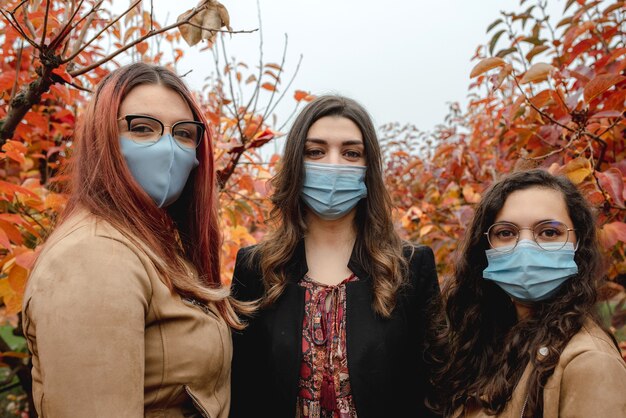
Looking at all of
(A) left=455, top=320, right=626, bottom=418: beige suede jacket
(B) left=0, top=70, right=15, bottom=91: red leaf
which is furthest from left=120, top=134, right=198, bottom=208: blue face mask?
(A) left=455, top=320, right=626, bottom=418: beige suede jacket

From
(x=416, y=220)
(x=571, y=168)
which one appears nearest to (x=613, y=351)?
(x=571, y=168)

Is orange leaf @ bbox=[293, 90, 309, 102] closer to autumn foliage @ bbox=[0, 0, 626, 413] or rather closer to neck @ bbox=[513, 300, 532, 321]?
autumn foliage @ bbox=[0, 0, 626, 413]

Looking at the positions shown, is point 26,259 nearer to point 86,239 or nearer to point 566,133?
point 86,239

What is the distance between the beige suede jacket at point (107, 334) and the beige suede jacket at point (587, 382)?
101 cm

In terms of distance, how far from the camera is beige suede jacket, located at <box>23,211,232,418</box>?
130cm

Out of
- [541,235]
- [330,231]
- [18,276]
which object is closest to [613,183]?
[541,235]

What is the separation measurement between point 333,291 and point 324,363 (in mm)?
286

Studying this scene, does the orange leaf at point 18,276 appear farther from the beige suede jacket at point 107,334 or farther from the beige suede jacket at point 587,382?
the beige suede jacket at point 587,382

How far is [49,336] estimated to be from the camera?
1.29m

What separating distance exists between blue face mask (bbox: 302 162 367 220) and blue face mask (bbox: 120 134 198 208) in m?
0.66

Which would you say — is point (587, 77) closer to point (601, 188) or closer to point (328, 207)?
point (601, 188)

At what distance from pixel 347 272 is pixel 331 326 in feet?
0.88

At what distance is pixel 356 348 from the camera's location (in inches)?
83.8

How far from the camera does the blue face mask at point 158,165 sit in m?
1.70
